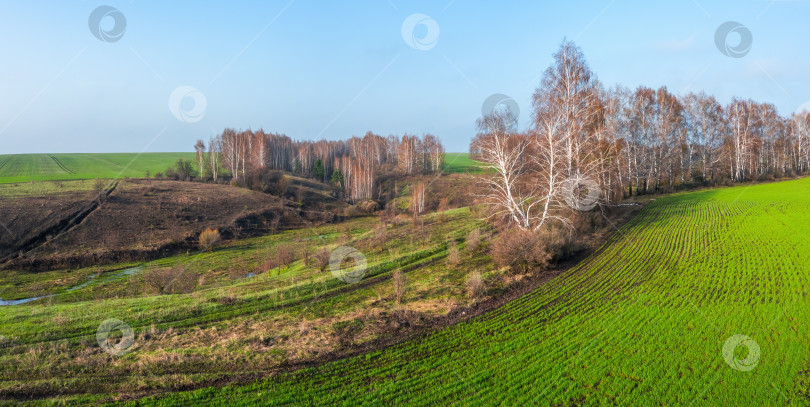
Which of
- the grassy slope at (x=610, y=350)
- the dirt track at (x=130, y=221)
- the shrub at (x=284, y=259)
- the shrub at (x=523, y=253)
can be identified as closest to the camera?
the grassy slope at (x=610, y=350)

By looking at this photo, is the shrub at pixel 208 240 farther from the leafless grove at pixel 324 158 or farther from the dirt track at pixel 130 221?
the leafless grove at pixel 324 158

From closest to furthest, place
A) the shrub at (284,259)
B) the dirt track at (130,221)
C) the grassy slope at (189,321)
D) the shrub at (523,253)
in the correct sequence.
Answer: the grassy slope at (189,321)
the shrub at (523,253)
the shrub at (284,259)
the dirt track at (130,221)

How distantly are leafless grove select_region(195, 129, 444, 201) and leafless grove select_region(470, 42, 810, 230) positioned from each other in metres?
37.8

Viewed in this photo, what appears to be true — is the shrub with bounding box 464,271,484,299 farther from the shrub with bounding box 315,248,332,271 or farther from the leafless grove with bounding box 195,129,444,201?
the leafless grove with bounding box 195,129,444,201

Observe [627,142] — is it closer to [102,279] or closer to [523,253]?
[523,253]

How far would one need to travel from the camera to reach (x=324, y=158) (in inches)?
4136

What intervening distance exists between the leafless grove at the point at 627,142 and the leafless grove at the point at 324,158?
37.8 meters

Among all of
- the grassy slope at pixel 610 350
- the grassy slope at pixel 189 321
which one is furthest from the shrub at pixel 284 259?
the grassy slope at pixel 610 350

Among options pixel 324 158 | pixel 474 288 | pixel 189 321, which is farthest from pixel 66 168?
pixel 474 288

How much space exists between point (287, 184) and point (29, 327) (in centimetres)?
5747

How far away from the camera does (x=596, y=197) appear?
27.4 m

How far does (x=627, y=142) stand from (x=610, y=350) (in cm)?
4076

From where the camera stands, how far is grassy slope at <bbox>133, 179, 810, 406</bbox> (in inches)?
375

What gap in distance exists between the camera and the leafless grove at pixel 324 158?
73.6 metres
